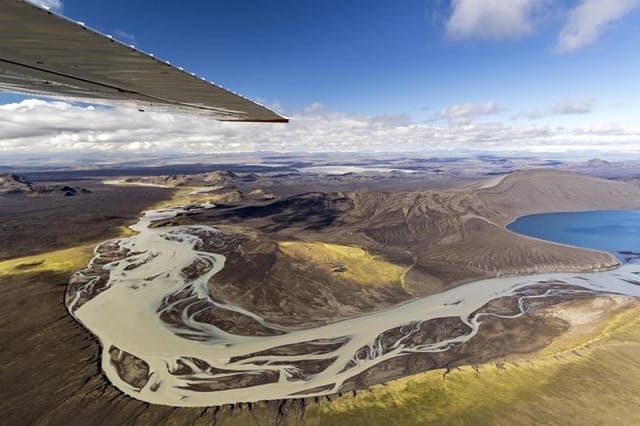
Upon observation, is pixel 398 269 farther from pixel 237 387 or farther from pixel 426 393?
pixel 237 387

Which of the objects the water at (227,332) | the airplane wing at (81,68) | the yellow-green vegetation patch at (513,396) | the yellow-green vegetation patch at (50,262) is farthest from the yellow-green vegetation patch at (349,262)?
the airplane wing at (81,68)

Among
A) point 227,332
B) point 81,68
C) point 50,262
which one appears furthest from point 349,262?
point 81,68

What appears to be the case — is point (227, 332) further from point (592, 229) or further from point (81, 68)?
point (592, 229)

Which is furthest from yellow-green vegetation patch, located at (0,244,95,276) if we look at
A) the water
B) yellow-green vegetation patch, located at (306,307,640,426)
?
yellow-green vegetation patch, located at (306,307,640,426)

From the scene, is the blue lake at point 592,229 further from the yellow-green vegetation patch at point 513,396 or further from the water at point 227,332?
the yellow-green vegetation patch at point 513,396

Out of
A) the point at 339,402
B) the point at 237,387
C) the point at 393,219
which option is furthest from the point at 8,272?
the point at 393,219

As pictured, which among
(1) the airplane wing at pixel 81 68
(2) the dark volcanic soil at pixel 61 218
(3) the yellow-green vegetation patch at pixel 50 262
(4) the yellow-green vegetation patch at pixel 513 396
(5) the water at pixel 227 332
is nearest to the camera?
(1) the airplane wing at pixel 81 68

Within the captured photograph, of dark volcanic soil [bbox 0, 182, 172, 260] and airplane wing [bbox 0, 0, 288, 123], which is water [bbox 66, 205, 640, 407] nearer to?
dark volcanic soil [bbox 0, 182, 172, 260]
